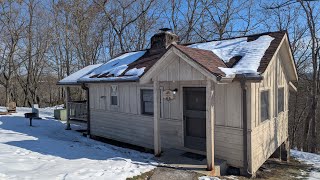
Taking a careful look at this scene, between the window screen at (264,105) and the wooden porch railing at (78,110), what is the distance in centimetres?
834

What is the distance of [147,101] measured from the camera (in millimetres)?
9234

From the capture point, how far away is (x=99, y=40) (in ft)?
96.2

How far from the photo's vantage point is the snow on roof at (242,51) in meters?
6.75

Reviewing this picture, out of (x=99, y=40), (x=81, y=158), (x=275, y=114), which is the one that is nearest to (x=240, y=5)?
→ (x=99, y=40)

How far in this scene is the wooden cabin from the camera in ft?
22.2

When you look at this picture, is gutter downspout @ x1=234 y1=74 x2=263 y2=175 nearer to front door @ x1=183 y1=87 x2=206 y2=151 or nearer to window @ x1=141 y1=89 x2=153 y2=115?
front door @ x1=183 y1=87 x2=206 y2=151

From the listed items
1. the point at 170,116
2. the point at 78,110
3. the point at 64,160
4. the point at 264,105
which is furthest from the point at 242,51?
the point at 78,110

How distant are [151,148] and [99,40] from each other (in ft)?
74.1

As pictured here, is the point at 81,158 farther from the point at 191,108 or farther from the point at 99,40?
the point at 99,40

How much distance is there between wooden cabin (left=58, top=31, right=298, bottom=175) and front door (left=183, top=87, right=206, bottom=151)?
0.03 meters

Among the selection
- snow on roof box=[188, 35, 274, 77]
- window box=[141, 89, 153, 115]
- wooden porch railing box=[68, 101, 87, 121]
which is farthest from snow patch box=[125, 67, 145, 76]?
wooden porch railing box=[68, 101, 87, 121]

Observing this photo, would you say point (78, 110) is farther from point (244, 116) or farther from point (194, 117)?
point (244, 116)

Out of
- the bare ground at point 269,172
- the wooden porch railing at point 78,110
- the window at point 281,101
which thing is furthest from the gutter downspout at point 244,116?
the wooden porch railing at point 78,110

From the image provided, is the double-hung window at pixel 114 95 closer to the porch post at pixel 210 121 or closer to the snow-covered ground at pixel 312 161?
the porch post at pixel 210 121
